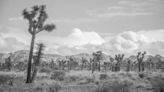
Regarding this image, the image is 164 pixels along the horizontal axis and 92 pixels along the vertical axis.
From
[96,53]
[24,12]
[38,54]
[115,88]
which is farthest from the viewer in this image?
[96,53]

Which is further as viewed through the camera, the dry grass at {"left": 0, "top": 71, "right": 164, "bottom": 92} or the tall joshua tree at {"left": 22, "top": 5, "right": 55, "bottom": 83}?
the tall joshua tree at {"left": 22, "top": 5, "right": 55, "bottom": 83}

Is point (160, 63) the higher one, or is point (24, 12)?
point (24, 12)

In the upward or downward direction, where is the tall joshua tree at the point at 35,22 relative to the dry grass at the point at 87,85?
upward

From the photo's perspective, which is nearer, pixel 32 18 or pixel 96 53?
pixel 32 18

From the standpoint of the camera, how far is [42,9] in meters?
20.2

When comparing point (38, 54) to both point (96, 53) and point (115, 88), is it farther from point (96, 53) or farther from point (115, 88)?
point (96, 53)

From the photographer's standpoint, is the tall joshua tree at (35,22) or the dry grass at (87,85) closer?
the dry grass at (87,85)

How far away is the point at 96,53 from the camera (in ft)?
201

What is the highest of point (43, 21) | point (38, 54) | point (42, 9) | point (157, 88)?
point (42, 9)

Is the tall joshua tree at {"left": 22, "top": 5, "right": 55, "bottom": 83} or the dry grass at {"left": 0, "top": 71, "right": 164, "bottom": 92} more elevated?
the tall joshua tree at {"left": 22, "top": 5, "right": 55, "bottom": 83}

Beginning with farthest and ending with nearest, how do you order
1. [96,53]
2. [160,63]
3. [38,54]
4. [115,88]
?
[160,63], [96,53], [38,54], [115,88]

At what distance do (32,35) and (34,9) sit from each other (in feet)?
8.66

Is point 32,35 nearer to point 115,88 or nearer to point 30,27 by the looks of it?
point 30,27

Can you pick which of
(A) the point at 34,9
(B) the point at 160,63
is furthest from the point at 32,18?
(B) the point at 160,63
